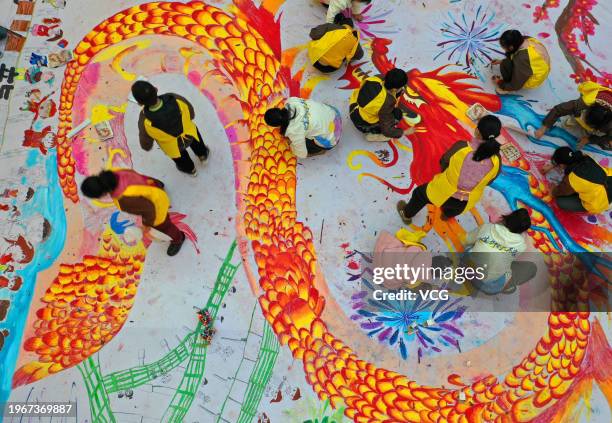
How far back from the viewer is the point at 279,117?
9.44ft

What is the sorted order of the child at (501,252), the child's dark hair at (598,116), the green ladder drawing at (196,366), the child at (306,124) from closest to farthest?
the child at (501,252) → the green ladder drawing at (196,366) → the child at (306,124) → the child's dark hair at (598,116)

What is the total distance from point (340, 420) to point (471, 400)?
0.90 meters

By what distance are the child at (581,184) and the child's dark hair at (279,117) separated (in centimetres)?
202

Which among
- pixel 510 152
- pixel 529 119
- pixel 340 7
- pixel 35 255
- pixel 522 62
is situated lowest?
pixel 35 255

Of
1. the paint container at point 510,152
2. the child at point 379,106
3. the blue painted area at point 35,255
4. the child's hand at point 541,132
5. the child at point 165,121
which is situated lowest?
the blue painted area at point 35,255

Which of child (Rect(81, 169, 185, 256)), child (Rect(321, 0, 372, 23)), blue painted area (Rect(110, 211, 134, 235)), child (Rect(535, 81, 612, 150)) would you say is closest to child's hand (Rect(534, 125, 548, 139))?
child (Rect(535, 81, 612, 150))

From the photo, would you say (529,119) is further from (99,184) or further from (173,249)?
(99,184)

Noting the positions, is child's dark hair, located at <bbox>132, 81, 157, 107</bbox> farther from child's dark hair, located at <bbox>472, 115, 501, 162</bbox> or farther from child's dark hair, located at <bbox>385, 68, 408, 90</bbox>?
child's dark hair, located at <bbox>472, 115, 501, 162</bbox>

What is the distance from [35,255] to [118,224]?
637mm

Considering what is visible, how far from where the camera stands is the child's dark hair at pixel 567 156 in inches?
123

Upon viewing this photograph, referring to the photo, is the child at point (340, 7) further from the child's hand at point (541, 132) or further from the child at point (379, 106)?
the child's hand at point (541, 132)

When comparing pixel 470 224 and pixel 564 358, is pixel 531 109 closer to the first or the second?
pixel 470 224

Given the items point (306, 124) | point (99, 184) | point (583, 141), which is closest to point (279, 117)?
point (306, 124)

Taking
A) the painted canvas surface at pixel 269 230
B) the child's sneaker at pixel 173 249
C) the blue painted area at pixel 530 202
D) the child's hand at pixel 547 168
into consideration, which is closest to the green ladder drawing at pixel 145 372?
the painted canvas surface at pixel 269 230
